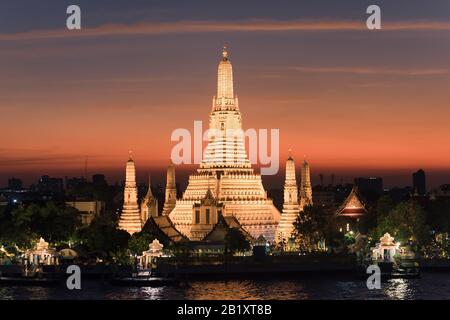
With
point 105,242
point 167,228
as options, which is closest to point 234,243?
point 167,228

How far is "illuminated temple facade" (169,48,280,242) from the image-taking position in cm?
10481

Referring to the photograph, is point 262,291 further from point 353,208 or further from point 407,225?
point 353,208

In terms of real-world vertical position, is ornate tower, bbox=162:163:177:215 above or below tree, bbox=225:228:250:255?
above

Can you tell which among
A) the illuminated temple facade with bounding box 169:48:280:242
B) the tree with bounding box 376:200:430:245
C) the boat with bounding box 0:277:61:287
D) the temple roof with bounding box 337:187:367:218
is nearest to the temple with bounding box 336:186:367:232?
the temple roof with bounding box 337:187:367:218

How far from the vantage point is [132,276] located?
3339 inches

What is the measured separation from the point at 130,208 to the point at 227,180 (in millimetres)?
7817

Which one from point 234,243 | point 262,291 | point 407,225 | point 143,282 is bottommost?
point 262,291

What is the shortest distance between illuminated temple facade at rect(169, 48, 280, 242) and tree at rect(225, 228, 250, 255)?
7.96 meters

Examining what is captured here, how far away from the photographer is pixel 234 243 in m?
94.6

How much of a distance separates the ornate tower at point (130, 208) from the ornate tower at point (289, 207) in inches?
422

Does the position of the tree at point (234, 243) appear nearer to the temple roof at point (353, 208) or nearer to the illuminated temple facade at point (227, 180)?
the illuminated temple facade at point (227, 180)

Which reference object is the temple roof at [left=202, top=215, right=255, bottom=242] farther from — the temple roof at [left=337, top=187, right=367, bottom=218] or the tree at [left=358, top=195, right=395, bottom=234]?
the temple roof at [left=337, top=187, right=367, bottom=218]

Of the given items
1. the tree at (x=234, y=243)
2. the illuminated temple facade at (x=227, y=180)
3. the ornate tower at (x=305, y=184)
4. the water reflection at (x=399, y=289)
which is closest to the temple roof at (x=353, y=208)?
the ornate tower at (x=305, y=184)
